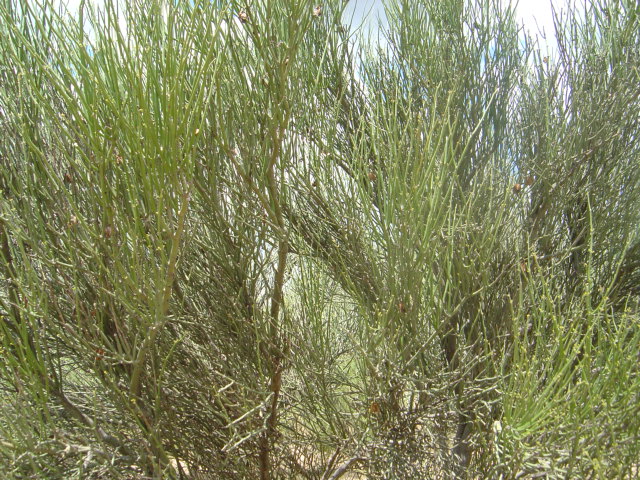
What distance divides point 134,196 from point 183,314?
39.8 inches

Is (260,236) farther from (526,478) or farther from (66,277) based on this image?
(526,478)

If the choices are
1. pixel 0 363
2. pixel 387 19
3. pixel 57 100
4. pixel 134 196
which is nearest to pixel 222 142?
pixel 134 196

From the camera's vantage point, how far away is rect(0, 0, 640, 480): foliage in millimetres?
2146

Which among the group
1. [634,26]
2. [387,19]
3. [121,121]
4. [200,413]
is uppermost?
[387,19]

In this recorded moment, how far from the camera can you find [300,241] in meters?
2.77

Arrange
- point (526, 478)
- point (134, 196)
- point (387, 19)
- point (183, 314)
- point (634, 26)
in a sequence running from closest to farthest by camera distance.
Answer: point (134, 196)
point (526, 478)
point (183, 314)
point (634, 26)
point (387, 19)

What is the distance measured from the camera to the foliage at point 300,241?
215cm

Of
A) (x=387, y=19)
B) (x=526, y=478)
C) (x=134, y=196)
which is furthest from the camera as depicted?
(x=387, y=19)

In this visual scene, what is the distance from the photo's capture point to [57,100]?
2855 mm

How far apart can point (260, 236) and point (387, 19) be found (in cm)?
201

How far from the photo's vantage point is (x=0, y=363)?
2314 mm

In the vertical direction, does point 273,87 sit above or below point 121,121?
above

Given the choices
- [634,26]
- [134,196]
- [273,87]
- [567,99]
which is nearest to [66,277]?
[134,196]

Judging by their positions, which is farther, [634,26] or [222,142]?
[634,26]
